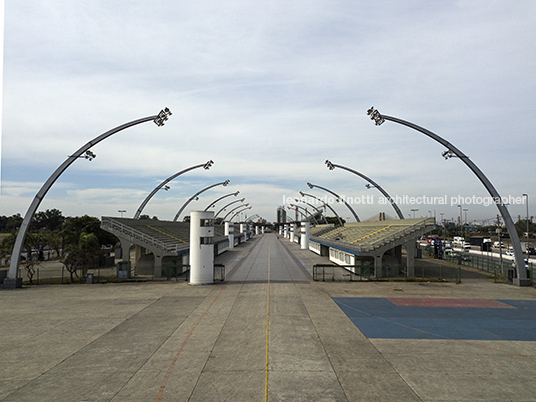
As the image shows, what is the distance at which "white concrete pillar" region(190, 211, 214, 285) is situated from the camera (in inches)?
1090

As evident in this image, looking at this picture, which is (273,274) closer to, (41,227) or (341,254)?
(341,254)

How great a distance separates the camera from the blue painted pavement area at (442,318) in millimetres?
15344

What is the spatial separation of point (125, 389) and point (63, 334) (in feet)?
23.0

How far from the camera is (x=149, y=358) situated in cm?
1237

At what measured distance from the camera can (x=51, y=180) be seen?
27125mm

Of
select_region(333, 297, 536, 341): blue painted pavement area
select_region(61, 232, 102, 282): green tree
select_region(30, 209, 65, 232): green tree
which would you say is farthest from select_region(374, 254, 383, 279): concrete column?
select_region(30, 209, 65, 232): green tree

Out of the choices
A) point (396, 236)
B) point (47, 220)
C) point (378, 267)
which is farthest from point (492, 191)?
point (47, 220)

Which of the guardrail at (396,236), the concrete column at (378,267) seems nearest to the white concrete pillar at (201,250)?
the guardrail at (396,236)

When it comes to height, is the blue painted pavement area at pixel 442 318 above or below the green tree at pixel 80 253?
below

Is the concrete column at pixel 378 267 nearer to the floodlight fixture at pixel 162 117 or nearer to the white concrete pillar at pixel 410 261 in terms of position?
the white concrete pillar at pixel 410 261

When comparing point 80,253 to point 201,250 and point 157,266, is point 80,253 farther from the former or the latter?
point 201,250

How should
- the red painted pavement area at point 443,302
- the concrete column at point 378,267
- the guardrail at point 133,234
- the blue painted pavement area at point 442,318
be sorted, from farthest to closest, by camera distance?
the guardrail at point 133,234 < the concrete column at point 378,267 < the red painted pavement area at point 443,302 < the blue painted pavement area at point 442,318

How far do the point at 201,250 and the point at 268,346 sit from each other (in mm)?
15449

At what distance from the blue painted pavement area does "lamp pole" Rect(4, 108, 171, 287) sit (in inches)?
743
